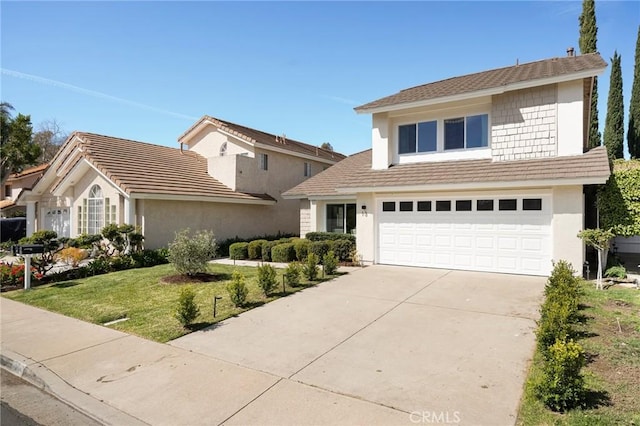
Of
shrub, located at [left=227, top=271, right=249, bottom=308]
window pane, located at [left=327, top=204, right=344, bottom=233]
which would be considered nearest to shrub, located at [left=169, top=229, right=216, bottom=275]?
shrub, located at [left=227, top=271, right=249, bottom=308]

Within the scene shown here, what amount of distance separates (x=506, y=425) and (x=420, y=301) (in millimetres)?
4748

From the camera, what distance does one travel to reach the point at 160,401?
168 inches

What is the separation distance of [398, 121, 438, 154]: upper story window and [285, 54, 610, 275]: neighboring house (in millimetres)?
39

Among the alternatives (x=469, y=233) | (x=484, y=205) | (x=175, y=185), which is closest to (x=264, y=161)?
(x=175, y=185)

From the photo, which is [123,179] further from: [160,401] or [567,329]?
[567,329]

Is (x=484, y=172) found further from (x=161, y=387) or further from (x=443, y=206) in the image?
(x=161, y=387)

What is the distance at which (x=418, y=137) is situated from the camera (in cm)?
1393

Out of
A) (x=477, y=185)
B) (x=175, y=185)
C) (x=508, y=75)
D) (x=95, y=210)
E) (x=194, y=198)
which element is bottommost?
(x=95, y=210)

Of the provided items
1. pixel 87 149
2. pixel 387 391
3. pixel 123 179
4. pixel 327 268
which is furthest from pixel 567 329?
pixel 87 149

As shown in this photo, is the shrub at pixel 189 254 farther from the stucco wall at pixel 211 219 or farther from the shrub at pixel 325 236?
the shrub at pixel 325 236

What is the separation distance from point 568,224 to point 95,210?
19.9 meters

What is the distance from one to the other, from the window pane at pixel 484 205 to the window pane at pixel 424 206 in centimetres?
165

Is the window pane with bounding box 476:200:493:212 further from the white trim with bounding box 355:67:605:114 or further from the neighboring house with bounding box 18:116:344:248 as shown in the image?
the neighboring house with bounding box 18:116:344:248

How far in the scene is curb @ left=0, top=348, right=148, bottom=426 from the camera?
3988mm
